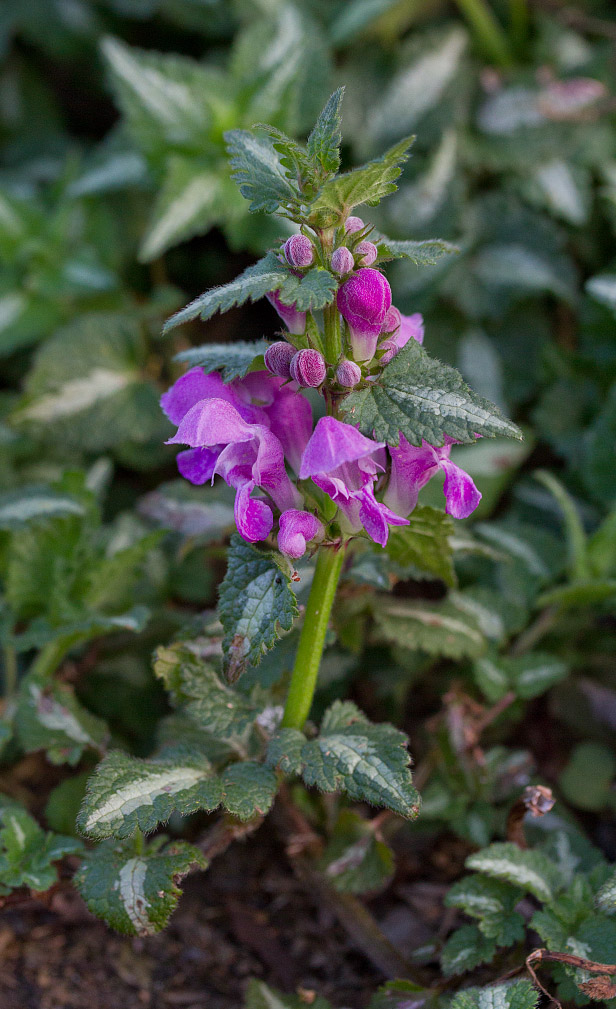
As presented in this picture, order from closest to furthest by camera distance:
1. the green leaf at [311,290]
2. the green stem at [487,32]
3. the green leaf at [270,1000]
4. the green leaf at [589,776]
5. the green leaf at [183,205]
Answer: the green leaf at [311,290]
the green leaf at [270,1000]
the green leaf at [589,776]
the green leaf at [183,205]
the green stem at [487,32]

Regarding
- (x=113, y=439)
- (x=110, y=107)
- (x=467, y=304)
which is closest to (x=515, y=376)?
(x=467, y=304)

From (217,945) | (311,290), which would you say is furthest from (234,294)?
(217,945)

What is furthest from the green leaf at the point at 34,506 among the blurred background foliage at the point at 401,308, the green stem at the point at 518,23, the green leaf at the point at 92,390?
the green stem at the point at 518,23

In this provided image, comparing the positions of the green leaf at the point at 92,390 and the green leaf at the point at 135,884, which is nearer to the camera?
the green leaf at the point at 135,884

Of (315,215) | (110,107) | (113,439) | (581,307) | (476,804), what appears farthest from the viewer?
(110,107)

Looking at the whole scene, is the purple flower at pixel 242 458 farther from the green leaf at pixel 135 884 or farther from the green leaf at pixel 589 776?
the green leaf at pixel 589 776

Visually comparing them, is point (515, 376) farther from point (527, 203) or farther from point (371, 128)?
point (371, 128)

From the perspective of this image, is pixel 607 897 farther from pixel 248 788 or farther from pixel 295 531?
pixel 295 531
